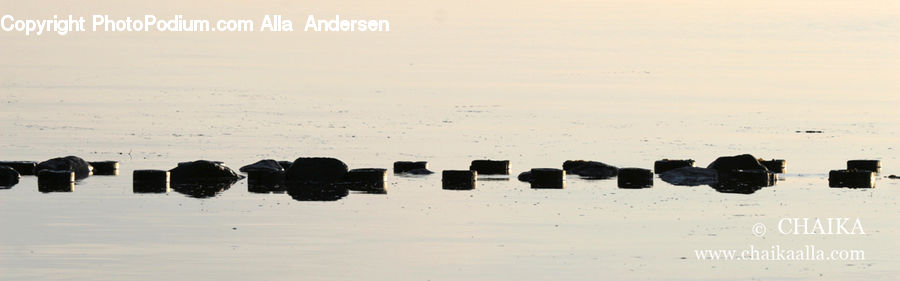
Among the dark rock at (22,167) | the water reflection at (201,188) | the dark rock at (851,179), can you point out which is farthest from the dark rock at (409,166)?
the dark rock at (851,179)

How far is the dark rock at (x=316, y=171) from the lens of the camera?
3275 centimetres

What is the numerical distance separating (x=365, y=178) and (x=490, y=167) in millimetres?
3928

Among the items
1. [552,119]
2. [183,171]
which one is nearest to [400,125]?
[552,119]

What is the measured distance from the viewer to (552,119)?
51969 mm

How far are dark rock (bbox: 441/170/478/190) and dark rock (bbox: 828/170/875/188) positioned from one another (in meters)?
5.93

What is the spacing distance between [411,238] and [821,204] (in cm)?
830

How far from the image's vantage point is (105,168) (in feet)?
115

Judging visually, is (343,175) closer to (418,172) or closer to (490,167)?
(418,172)

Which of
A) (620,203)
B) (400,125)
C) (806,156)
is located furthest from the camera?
(400,125)

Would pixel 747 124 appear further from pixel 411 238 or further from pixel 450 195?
pixel 411 238

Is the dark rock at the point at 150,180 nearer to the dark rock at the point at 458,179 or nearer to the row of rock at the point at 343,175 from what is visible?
the row of rock at the point at 343,175

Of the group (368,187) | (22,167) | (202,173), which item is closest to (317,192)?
(368,187)

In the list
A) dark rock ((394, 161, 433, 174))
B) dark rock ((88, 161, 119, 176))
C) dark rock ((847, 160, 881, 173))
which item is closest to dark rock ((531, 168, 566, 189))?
dark rock ((394, 161, 433, 174))

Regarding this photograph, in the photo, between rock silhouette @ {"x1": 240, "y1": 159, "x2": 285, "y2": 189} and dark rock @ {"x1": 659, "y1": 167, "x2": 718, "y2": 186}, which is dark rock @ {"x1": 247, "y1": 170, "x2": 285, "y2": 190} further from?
dark rock @ {"x1": 659, "y1": 167, "x2": 718, "y2": 186}
